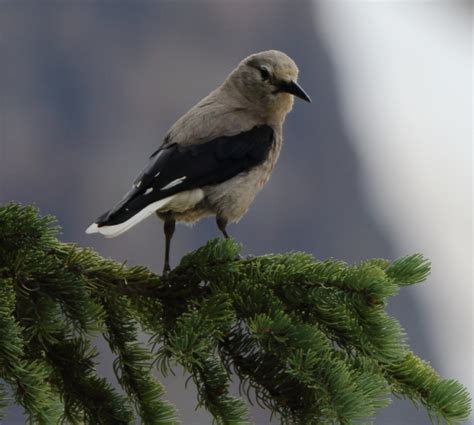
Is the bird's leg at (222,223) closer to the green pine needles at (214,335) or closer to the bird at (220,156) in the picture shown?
the bird at (220,156)

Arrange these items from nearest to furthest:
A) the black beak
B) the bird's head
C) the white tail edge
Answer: the white tail edge
the black beak
the bird's head

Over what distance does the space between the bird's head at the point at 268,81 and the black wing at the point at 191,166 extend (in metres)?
0.17

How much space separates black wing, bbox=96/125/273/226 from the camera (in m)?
3.02

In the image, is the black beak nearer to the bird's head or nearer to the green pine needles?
the bird's head

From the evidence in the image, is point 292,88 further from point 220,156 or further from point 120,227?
point 120,227

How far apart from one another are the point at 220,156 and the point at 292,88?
0.43m

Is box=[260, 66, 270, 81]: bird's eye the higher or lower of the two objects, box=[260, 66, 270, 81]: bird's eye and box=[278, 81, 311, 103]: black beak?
the higher

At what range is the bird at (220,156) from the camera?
3082mm

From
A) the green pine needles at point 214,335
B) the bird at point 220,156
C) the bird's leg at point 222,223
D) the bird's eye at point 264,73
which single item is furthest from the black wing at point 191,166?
the green pine needles at point 214,335

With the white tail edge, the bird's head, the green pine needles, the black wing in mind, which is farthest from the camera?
the bird's head

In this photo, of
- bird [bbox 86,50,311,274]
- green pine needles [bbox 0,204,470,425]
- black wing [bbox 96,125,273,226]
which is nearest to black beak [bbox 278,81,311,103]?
bird [bbox 86,50,311,274]

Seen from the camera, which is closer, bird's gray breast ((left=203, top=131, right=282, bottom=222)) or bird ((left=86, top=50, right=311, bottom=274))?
bird ((left=86, top=50, right=311, bottom=274))

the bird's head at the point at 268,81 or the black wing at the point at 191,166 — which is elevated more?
the bird's head at the point at 268,81

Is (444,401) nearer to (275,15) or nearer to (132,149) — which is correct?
(132,149)
